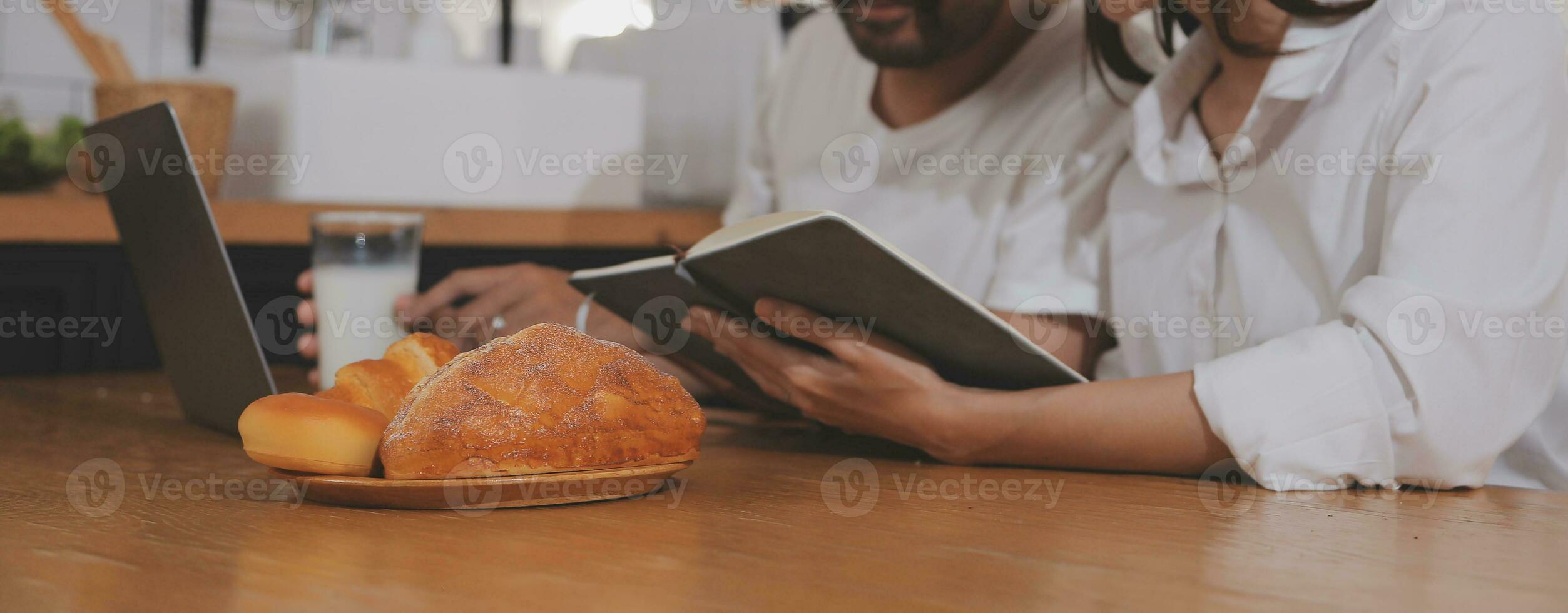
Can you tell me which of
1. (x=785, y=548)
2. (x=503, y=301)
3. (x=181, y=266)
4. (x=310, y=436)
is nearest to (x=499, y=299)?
(x=503, y=301)

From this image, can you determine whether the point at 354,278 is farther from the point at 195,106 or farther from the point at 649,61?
the point at 649,61

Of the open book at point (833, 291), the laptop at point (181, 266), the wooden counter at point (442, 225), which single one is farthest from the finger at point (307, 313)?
the wooden counter at point (442, 225)

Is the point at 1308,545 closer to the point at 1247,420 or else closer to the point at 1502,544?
the point at 1502,544

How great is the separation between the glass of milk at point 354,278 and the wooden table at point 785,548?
0.25 meters

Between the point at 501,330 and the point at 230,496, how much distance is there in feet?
1.86

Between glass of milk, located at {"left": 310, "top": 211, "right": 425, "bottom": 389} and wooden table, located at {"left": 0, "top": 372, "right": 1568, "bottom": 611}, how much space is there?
0.25 metres

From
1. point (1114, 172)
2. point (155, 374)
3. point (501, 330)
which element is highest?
point (1114, 172)

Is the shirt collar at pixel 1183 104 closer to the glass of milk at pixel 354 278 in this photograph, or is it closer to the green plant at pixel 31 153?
Result: the glass of milk at pixel 354 278

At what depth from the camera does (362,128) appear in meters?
1.64

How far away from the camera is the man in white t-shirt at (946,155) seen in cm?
116

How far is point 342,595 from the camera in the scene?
41 cm

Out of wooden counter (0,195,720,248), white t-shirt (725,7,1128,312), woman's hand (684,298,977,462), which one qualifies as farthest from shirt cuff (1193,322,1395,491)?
wooden counter (0,195,720,248)

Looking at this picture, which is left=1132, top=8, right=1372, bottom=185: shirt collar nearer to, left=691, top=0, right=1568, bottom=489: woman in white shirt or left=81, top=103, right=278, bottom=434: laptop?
left=691, top=0, right=1568, bottom=489: woman in white shirt

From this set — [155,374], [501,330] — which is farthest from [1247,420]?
[155,374]
